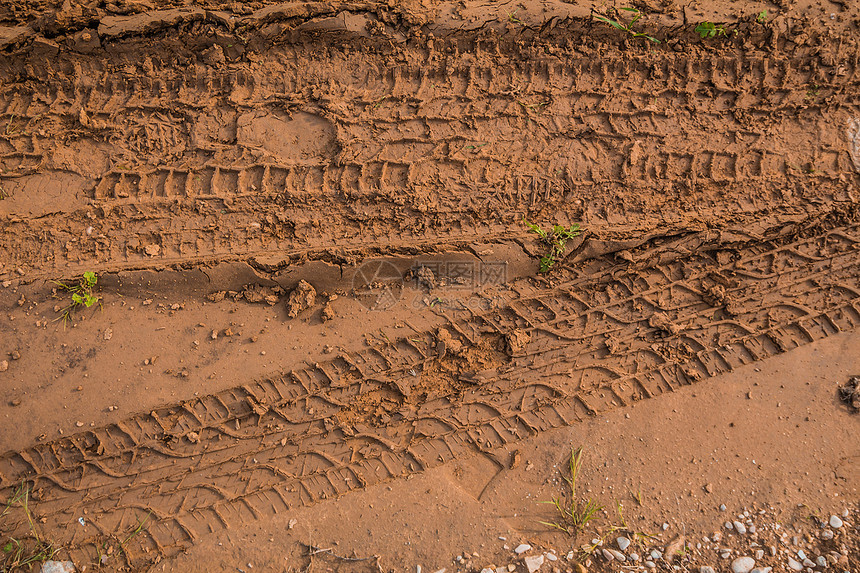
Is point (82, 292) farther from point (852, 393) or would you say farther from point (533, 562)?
point (852, 393)

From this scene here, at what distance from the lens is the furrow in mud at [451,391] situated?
2797 mm

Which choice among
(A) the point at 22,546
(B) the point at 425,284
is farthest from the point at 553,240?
(A) the point at 22,546

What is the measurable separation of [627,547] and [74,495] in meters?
3.10

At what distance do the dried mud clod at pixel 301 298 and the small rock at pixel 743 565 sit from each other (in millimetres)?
2782

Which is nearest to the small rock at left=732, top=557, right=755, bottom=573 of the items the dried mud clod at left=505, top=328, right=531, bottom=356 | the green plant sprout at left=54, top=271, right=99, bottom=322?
the dried mud clod at left=505, top=328, right=531, bottom=356

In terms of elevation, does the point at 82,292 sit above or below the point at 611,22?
below

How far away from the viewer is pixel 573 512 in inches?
112

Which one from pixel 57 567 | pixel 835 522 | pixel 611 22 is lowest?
pixel 57 567

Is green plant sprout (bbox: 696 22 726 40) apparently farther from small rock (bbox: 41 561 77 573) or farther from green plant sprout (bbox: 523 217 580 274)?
small rock (bbox: 41 561 77 573)

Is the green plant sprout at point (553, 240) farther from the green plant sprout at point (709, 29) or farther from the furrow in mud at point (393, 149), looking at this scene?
the green plant sprout at point (709, 29)

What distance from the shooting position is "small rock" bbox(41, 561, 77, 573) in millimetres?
2707

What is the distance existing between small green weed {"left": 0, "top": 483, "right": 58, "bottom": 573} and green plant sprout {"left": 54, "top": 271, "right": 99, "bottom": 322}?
3.29ft

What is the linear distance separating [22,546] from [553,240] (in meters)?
3.42

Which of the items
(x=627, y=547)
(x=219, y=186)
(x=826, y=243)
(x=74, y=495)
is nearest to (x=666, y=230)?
(x=826, y=243)
